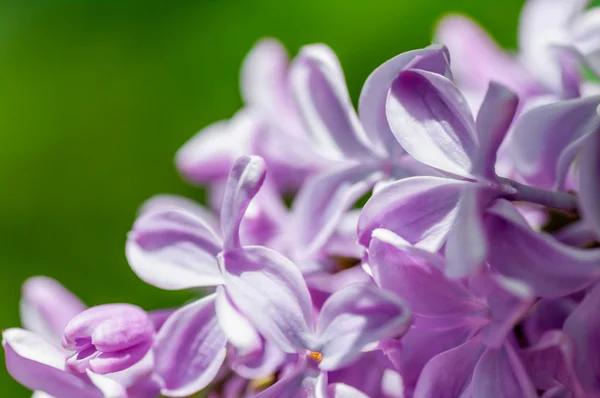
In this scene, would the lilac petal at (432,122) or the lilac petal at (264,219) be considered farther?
the lilac petal at (264,219)

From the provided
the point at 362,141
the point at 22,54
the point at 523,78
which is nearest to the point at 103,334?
the point at 362,141

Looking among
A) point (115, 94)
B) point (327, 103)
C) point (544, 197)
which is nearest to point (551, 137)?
point (544, 197)

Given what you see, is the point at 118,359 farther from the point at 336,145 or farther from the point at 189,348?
the point at 336,145

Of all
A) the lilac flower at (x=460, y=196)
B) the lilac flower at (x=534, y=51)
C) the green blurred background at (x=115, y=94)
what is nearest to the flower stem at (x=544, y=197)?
the lilac flower at (x=460, y=196)

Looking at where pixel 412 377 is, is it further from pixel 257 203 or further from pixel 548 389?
pixel 257 203

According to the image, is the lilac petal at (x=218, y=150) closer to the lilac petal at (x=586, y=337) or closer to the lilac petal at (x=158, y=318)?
the lilac petal at (x=158, y=318)
